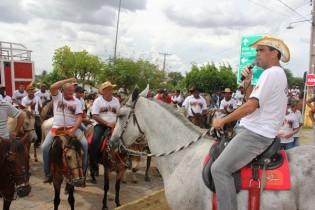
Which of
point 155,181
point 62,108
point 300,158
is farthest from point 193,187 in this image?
point 155,181

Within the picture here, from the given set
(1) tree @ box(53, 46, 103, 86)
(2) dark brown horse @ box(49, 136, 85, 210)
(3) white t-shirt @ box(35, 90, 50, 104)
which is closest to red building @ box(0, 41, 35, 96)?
(3) white t-shirt @ box(35, 90, 50, 104)

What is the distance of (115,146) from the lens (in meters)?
3.65

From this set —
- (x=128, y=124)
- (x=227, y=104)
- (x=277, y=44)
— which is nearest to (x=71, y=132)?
(x=128, y=124)

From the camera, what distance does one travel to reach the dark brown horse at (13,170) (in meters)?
4.25

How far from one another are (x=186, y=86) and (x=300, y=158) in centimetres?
3850

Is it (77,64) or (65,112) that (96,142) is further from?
(77,64)

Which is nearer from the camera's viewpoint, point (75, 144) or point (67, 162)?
point (67, 162)

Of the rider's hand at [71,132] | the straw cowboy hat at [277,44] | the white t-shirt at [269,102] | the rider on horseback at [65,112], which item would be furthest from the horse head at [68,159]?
the straw cowboy hat at [277,44]

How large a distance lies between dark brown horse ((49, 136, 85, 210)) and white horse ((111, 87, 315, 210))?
1689mm

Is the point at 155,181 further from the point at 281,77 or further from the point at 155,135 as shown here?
the point at 281,77

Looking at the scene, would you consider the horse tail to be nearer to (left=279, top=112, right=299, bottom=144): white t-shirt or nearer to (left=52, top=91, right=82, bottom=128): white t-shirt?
(left=52, top=91, right=82, bottom=128): white t-shirt

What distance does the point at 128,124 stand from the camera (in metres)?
3.61

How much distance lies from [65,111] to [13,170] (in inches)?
70.5

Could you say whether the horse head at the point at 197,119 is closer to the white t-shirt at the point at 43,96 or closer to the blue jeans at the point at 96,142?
the blue jeans at the point at 96,142
